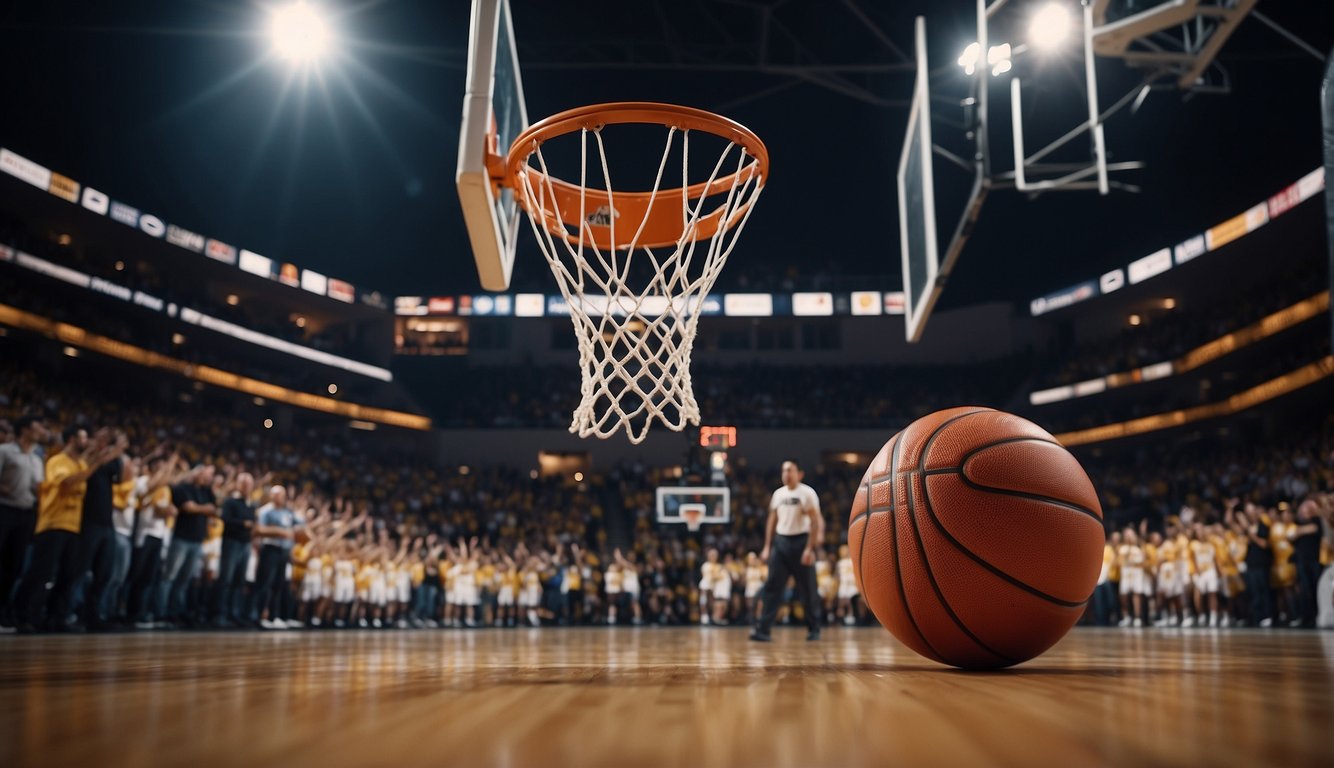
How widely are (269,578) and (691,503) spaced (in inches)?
372

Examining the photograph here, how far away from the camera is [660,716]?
192 centimetres

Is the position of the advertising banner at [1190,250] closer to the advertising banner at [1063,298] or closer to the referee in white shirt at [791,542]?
the advertising banner at [1063,298]

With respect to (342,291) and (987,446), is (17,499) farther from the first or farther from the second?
(342,291)

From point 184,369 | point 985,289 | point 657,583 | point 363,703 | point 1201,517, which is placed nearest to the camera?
point 363,703

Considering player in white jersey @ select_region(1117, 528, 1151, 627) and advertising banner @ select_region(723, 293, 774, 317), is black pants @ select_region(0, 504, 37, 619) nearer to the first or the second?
player in white jersey @ select_region(1117, 528, 1151, 627)

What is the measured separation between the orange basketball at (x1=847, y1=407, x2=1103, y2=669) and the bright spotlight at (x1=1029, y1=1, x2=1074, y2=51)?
5436mm

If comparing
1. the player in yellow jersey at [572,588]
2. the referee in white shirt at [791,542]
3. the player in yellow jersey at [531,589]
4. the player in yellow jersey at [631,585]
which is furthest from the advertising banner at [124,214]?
the referee in white shirt at [791,542]

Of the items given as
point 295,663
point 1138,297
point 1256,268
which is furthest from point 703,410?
point 295,663

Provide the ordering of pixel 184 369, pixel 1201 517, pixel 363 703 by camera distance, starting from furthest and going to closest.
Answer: pixel 184 369
pixel 1201 517
pixel 363 703

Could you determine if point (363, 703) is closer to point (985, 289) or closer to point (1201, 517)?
point (1201, 517)

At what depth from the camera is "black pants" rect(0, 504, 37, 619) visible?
672 centimetres

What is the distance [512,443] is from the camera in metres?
24.9

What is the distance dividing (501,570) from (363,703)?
577 inches

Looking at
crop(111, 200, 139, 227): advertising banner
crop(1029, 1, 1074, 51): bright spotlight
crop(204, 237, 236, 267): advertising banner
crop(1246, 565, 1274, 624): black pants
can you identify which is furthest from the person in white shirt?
crop(204, 237, 236, 267): advertising banner
